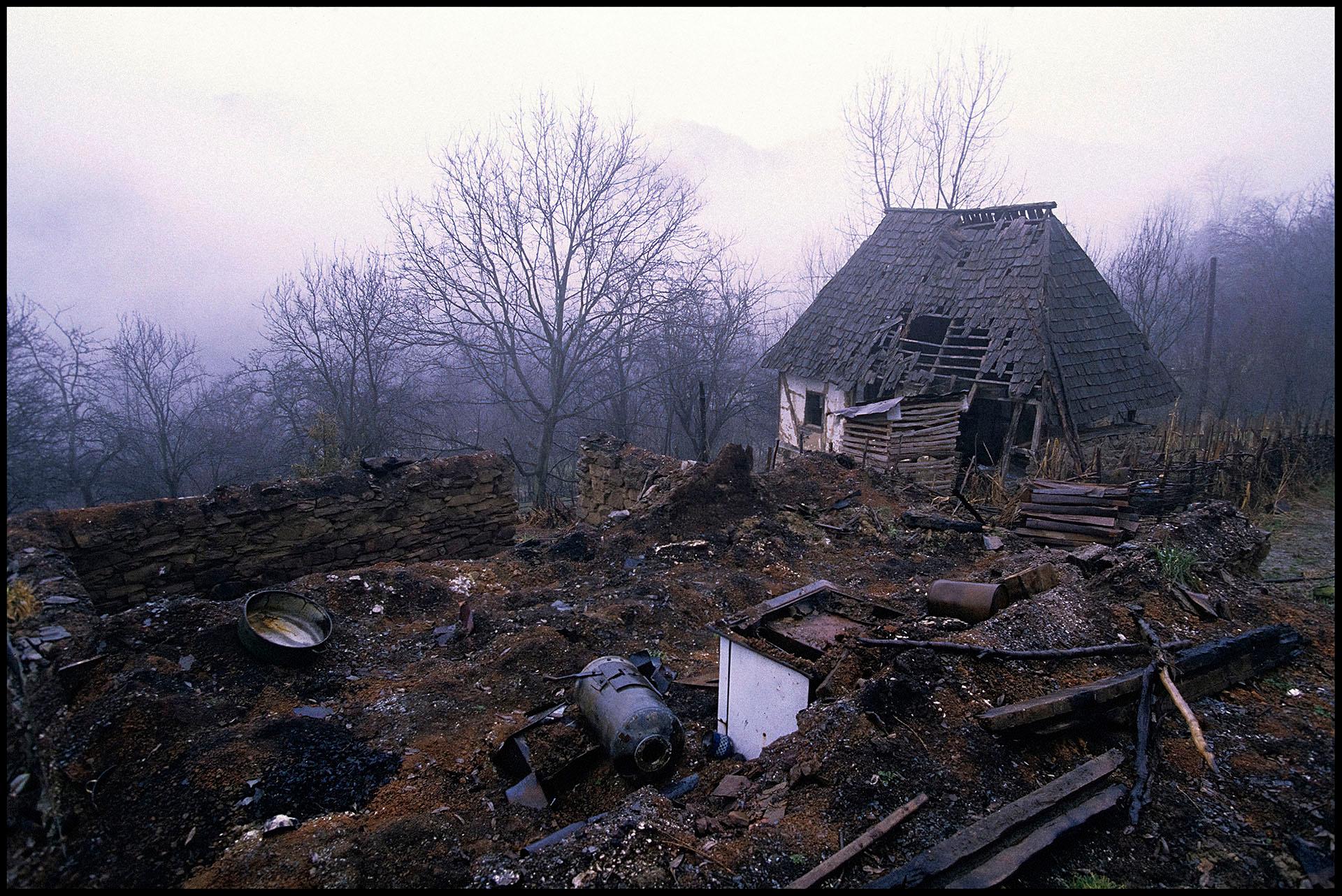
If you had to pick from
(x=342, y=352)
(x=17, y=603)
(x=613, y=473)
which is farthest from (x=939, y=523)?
(x=342, y=352)

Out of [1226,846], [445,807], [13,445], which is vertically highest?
[13,445]

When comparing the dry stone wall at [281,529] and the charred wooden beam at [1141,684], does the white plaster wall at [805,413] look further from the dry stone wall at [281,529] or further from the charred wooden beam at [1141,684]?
the charred wooden beam at [1141,684]

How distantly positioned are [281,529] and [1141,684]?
8339 mm

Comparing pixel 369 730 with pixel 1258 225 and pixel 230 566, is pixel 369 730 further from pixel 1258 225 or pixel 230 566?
pixel 1258 225

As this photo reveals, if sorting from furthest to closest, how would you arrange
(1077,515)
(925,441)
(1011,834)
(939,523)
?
1. (925,441)
2. (939,523)
3. (1077,515)
4. (1011,834)

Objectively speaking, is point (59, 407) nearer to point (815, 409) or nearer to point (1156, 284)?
point (815, 409)

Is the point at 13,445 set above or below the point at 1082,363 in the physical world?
below

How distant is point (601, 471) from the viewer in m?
12.7

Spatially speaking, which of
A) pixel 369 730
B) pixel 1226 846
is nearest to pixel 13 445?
pixel 369 730

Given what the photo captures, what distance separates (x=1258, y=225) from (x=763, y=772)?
33.4m

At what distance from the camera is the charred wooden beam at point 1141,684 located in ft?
12.1

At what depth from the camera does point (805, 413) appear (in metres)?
17.8

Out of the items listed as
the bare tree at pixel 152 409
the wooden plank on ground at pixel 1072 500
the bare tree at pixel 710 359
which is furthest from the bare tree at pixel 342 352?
the wooden plank on ground at pixel 1072 500

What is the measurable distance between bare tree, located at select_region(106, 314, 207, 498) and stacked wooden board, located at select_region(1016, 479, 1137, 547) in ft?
73.5
